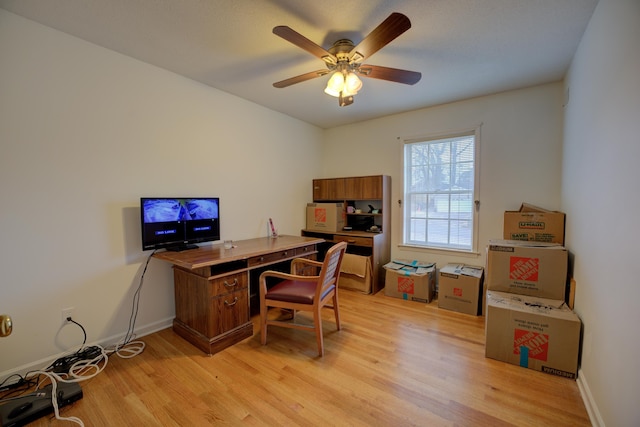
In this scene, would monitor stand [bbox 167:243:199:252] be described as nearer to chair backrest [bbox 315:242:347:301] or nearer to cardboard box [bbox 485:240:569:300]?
chair backrest [bbox 315:242:347:301]

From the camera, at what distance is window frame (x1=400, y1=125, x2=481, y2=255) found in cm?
327

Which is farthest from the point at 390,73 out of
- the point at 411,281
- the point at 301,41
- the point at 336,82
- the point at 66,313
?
the point at 66,313

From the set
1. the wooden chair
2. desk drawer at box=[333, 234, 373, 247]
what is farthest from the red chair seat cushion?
desk drawer at box=[333, 234, 373, 247]

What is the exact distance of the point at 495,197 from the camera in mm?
3170

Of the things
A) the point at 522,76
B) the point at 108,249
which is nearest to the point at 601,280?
the point at 522,76

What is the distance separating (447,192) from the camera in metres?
3.53

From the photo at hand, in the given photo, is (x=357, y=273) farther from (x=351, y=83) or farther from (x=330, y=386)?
(x=351, y=83)

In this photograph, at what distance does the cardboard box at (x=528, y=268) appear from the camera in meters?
2.13

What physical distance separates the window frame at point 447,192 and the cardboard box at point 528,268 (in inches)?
35.9

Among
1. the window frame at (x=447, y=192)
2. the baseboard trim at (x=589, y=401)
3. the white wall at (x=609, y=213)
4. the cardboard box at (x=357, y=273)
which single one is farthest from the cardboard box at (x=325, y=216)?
the baseboard trim at (x=589, y=401)

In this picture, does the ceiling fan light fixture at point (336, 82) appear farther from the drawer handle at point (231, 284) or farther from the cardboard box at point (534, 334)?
the cardboard box at point (534, 334)

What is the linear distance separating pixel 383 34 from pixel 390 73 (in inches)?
20.0

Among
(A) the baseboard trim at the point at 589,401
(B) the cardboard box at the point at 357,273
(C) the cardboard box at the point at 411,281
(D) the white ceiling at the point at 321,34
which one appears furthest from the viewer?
(B) the cardboard box at the point at 357,273

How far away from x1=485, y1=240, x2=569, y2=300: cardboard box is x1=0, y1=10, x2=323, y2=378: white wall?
290 cm
